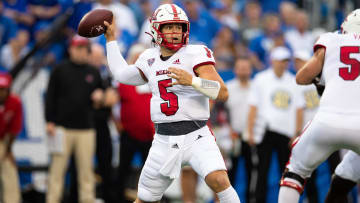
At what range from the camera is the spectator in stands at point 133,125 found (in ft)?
28.9

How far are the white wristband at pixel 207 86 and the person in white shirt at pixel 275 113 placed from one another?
3.62 m

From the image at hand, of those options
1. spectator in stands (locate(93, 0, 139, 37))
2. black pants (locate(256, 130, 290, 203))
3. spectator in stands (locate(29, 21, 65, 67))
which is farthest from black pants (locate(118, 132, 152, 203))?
spectator in stands (locate(93, 0, 139, 37))

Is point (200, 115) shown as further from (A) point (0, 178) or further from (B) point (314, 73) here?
(A) point (0, 178)

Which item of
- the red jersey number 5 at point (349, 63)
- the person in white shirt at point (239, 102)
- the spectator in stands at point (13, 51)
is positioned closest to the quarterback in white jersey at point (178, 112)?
the red jersey number 5 at point (349, 63)

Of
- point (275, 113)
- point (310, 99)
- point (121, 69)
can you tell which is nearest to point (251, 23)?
point (310, 99)

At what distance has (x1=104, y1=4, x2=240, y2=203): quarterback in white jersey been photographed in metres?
5.36

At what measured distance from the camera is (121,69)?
5.88 m

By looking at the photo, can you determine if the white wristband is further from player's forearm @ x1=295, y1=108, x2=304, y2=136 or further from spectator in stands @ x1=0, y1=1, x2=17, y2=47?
spectator in stands @ x1=0, y1=1, x2=17, y2=47

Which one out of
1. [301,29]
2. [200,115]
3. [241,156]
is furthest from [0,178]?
[301,29]

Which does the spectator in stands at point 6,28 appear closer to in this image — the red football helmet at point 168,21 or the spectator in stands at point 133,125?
the spectator in stands at point 133,125

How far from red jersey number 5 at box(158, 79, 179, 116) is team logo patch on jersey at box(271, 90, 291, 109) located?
12.0 ft

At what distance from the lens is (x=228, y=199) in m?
5.30

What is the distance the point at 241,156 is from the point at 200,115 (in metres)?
4.47

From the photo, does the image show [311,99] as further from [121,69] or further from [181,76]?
[181,76]
